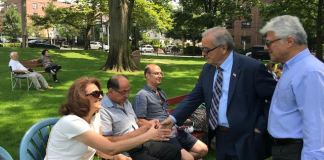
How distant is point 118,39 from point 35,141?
16079 millimetres

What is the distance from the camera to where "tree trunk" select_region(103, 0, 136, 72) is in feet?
64.6

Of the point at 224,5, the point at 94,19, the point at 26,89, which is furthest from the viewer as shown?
the point at 224,5

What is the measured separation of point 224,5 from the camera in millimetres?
51344

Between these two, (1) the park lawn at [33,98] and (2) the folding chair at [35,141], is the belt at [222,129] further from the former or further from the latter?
(1) the park lawn at [33,98]

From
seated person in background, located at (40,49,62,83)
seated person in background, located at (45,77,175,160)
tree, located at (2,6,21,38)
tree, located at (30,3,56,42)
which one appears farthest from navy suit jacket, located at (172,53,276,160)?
tree, located at (2,6,21,38)

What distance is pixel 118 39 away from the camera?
19797 millimetres

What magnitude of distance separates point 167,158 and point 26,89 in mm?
9761

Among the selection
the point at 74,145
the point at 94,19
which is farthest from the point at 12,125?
the point at 94,19

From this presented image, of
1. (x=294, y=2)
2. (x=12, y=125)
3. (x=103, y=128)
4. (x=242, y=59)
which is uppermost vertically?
(x=294, y=2)

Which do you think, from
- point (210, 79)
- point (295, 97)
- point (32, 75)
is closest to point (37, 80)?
point (32, 75)

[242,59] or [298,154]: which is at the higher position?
[242,59]

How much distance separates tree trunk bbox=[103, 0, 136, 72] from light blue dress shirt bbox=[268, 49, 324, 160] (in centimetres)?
1672

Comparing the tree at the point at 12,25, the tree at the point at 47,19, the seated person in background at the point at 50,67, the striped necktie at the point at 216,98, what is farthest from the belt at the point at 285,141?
the tree at the point at 12,25

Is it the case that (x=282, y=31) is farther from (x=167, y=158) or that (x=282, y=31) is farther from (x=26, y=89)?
(x=26, y=89)
